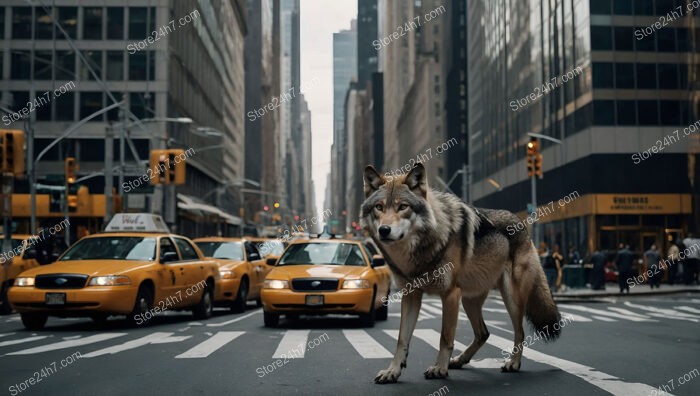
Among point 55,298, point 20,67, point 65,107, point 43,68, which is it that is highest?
point 20,67

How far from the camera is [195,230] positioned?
234 feet

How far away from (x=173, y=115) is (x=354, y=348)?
49.4 meters

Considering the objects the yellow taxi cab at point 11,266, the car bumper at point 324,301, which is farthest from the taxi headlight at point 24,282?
the yellow taxi cab at point 11,266

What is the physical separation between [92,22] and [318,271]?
46781 mm

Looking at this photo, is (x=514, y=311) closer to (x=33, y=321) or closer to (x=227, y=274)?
(x=33, y=321)

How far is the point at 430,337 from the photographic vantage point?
488 inches

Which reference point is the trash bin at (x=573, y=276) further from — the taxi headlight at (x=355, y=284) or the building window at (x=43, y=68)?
the building window at (x=43, y=68)

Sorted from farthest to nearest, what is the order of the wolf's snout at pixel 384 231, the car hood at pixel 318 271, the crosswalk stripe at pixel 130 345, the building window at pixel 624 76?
the building window at pixel 624 76 → the car hood at pixel 318 271 → the crosswalk stripe at pixel 130 345 → the wolf's snout at pixel 384 231

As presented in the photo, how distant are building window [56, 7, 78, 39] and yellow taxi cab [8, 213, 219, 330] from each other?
42915 mm

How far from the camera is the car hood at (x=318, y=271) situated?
14.1 metres

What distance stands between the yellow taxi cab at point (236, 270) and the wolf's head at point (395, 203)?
11409 mm

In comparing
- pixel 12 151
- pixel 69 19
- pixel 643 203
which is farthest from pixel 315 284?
pixel 69 19

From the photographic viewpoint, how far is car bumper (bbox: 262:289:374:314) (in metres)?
13.8

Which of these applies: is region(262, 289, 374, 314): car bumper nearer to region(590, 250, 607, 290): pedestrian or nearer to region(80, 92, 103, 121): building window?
region(590, 250, 607, 290): pedestrian
